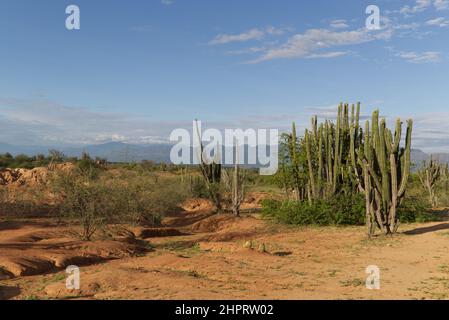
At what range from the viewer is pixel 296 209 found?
1684 centimetres

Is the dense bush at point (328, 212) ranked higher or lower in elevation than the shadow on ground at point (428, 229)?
higher

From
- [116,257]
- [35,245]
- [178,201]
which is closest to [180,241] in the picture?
[116,257]

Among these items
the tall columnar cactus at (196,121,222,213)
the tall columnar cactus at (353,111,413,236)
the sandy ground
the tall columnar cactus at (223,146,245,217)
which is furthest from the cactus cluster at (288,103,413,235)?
the tall columnar cactus at (196,121,222,213)

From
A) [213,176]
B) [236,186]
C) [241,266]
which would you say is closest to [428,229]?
[241,266]

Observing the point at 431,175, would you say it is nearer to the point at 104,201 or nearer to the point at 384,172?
the point at 384,172

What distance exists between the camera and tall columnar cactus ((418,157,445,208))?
2372 centimetres

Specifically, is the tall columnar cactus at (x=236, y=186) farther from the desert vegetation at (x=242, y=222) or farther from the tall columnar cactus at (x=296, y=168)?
the tall columnar cactus at (x=296, y=168)

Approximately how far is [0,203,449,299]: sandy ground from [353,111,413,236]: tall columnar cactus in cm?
Result: 74

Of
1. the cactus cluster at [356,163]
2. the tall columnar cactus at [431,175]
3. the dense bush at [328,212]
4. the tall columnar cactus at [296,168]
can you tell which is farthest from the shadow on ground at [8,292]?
the tall columnar cactus at [431,175]

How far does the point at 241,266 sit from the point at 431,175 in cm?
1913

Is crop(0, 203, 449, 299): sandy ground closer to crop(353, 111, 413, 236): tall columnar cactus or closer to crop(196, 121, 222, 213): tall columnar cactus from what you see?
crop(353, 111, 413, 236): tall columnar cactus

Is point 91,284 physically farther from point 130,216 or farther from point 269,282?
point 130,216

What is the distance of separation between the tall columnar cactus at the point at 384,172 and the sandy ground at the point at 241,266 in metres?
0.74

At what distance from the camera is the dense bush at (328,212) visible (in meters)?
15.8
